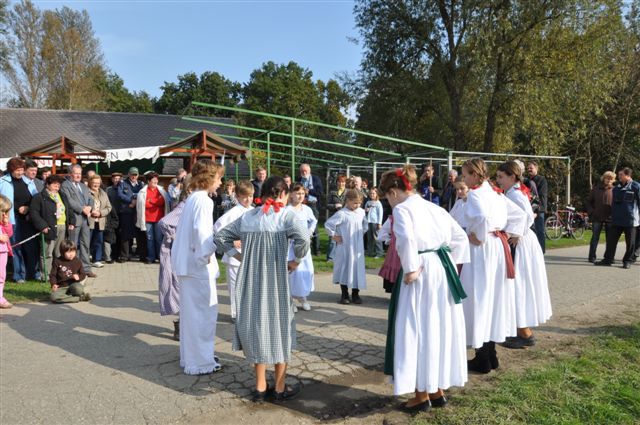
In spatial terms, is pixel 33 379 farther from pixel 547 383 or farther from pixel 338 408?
pixel 547 383

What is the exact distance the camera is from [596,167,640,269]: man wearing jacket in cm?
1036

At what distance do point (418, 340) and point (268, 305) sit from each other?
1247 mm

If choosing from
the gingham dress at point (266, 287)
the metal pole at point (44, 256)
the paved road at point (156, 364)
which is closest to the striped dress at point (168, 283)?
the paved road at point (156, 364)

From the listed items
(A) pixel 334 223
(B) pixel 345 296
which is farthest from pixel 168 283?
(B) pixel 345 296

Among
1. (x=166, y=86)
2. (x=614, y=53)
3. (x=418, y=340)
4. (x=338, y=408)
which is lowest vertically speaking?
(x=338, y=408)

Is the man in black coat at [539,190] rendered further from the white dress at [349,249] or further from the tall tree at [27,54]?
the tall tree at [27,54]

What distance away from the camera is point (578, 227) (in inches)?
674

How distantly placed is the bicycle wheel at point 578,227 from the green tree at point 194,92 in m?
50.0

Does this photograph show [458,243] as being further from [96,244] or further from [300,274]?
[96,244]

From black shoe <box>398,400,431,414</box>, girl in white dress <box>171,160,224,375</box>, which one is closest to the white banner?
girl in white dress <box>171,160,224,375</box>

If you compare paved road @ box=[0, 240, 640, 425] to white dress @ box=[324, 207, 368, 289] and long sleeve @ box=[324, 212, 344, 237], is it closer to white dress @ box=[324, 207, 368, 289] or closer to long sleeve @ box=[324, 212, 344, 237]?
white dress @ box=[324, 207, 368, 289]

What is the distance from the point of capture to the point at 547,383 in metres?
4.20

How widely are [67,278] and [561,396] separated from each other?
6.97 m

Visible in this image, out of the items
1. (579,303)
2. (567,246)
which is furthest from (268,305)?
(567,246)
